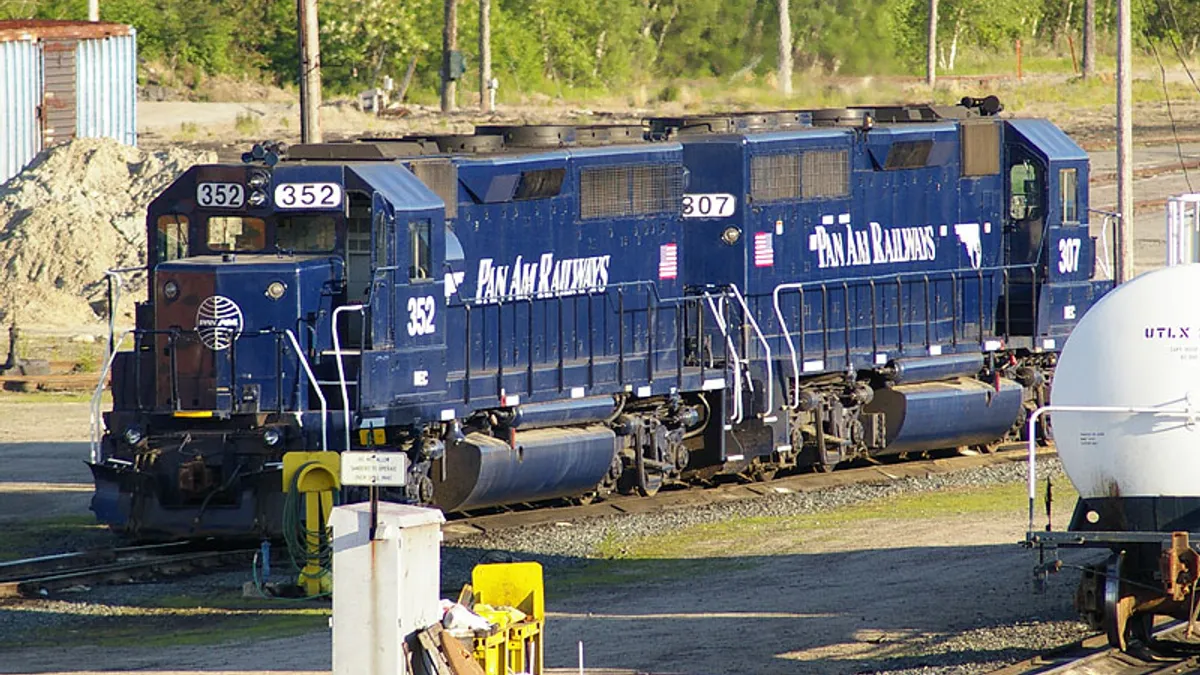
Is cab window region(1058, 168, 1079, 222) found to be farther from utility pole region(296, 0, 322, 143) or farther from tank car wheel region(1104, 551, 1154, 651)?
tank car wheel region(1104, 551, 1154, 651)

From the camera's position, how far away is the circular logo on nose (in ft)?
59.7

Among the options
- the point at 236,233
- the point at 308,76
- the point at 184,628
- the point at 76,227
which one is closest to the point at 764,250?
the point at 308,76

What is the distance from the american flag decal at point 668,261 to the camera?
22.4 metres

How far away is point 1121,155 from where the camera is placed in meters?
29.1

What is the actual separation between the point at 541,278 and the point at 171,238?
375 centimetres

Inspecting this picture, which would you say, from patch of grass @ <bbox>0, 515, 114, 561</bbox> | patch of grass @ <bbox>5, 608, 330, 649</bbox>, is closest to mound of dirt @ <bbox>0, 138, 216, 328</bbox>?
patch of grass @ <bbox>0, 515, 114, 561</bbox>

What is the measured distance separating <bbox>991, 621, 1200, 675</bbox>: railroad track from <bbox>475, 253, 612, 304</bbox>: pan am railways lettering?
7.72m

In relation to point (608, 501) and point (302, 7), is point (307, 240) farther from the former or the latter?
point (302, 7)

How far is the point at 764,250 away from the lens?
23.1 m

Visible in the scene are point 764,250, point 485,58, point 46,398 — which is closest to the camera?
point 764,250

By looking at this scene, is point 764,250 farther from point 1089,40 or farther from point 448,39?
point 1089,40

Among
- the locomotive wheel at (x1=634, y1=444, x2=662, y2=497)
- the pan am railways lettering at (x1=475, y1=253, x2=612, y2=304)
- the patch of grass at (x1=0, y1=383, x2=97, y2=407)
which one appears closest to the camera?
the pan am railways lettering at (x1=475, y1=253, x2=612, y2=304)

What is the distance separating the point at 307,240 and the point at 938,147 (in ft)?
29.9

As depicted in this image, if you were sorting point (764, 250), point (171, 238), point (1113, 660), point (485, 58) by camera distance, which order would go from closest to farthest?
point (1113, 660), point (171, 238), point (764, 250), point (485, 58)
